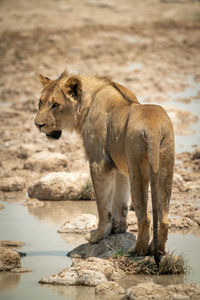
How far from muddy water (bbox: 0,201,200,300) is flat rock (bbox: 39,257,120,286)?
4.0 inches

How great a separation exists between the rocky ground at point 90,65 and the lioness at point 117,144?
1.22 meters

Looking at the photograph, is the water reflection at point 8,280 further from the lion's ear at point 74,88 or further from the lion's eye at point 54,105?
the lion's ear at point 74,88

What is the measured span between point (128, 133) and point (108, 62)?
63.7 feet

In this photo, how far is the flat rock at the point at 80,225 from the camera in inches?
389

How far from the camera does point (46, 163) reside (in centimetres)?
1444

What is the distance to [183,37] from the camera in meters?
30.9

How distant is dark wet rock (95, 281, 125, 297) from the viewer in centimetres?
698

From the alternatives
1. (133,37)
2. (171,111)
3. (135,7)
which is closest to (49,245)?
(171,111)

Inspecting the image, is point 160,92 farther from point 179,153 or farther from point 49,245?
point 49,245

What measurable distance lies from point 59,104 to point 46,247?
1878 mm

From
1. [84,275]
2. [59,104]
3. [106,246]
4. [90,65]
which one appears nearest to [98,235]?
A: [106,246]

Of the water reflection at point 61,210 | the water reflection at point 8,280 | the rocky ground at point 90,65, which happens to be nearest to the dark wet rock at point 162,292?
the rocky ground at point 90,65

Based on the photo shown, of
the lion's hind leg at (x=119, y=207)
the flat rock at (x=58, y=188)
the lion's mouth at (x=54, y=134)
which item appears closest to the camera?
the lion's hind leg at (x=119, y=207)

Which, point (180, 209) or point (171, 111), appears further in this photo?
point (171, 111)
